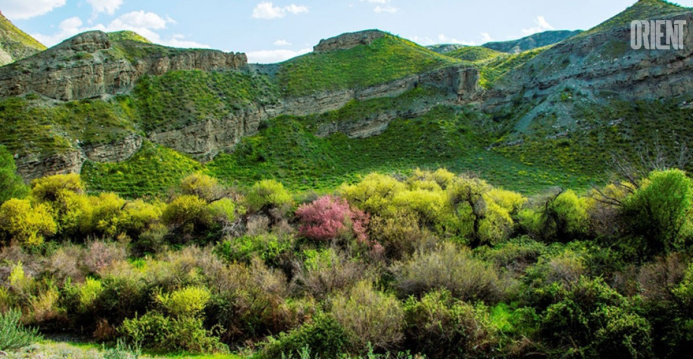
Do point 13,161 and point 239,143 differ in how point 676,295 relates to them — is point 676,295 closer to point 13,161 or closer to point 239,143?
point 13,161

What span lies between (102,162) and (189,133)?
10813 mm

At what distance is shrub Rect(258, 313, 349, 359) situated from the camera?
41.2 ft

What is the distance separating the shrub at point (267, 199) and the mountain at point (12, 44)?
5893 centimetres

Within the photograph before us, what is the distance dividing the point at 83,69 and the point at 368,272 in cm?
4321

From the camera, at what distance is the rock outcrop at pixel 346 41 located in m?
77.6

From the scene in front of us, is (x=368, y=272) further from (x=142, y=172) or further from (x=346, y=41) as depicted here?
(x=346, y=41)

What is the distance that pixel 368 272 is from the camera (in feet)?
61.0

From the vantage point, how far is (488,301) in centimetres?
1648

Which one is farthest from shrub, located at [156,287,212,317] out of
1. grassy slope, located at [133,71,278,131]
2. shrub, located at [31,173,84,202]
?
grassy slope, located at [133,71,278,131]

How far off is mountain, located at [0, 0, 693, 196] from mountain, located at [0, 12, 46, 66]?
99.2 ft

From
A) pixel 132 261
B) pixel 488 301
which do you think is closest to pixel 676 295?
pixel 488 301

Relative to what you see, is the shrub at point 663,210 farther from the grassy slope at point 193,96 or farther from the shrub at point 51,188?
the grassy slope at point 193,96

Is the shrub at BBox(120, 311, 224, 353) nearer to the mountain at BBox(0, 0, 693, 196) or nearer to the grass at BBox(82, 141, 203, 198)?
the grass at BBox(82, 141, 203, 198)

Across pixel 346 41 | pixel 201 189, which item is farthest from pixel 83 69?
pixel 346 41
